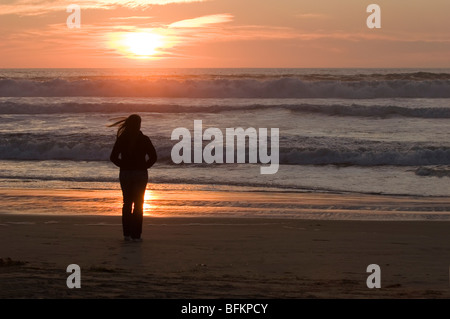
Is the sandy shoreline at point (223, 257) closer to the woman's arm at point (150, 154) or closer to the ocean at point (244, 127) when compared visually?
the woman's arm at point (150, 154)

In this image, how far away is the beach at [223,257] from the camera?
584 cm

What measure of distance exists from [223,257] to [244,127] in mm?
22937

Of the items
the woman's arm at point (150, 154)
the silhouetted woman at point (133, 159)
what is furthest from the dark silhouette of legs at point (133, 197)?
the woman's arm at point (150, 154)

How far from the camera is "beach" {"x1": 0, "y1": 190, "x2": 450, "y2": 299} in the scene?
5840 mm

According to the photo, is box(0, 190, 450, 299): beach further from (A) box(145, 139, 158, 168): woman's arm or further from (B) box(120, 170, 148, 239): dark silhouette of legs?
(A) box(145, 139, 158, 168): woman's arm

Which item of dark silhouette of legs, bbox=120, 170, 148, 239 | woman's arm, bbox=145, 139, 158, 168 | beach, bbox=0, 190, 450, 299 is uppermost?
woman's arm, bbox=145, 139, 158, 168

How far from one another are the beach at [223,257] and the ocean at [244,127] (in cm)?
147

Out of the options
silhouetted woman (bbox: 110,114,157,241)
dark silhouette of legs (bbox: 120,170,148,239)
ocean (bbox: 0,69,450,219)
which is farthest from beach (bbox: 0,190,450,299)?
ocean (bbox: 0,69,450,219)

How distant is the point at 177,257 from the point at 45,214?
4197 mm

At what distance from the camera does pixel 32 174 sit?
1769 cm

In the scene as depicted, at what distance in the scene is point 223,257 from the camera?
762 centimetres

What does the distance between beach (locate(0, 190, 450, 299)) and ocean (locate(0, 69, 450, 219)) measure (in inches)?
57.8

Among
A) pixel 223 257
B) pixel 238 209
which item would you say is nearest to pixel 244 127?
pixel 238 209

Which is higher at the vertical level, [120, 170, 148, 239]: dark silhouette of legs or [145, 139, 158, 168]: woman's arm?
[145, 139, 158, 168]: woman's arm
